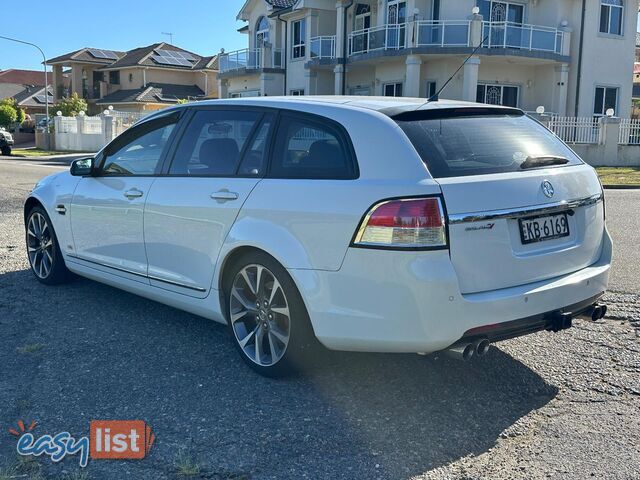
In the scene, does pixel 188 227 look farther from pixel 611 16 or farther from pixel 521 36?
pixel 611 16

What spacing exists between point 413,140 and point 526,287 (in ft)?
3.26

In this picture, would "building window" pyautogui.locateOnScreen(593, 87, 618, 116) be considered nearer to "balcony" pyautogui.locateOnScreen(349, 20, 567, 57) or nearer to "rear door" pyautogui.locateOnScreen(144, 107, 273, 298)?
"balcony" pyautogui.locateOnScreen(349, 20, 567, 57)

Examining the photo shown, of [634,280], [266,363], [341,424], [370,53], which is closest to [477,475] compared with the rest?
[341,424]

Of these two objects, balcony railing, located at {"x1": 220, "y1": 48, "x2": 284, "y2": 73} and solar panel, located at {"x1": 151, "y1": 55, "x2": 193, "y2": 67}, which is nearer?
balcony railing, located at {"x1": 220, "y1": 48, "x2": 284, "y2": 73}

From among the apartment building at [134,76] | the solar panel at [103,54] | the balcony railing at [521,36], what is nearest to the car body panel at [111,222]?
the balcony railing at [521,36]

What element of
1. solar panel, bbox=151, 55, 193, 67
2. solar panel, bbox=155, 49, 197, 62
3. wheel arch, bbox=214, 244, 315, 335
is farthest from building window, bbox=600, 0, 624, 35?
solar panel, bbox=155, 49, 197, 62

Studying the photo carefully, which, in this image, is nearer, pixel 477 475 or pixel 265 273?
pixel 477 475

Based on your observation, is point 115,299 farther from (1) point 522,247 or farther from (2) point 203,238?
(1) point 522,247

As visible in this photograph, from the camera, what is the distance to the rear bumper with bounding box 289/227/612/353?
350 centimetres

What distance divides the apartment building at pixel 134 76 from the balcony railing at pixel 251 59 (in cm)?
1864

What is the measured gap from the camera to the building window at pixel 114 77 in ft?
203

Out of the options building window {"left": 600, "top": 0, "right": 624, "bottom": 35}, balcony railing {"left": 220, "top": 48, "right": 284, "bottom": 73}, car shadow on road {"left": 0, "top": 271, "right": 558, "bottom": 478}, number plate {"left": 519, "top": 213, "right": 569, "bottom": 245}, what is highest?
building window {"left": 600, "top": 0, "right": 624, "bottom": 35}

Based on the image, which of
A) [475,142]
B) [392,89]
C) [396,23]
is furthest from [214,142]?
[392,89]

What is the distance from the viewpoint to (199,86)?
204 ft
